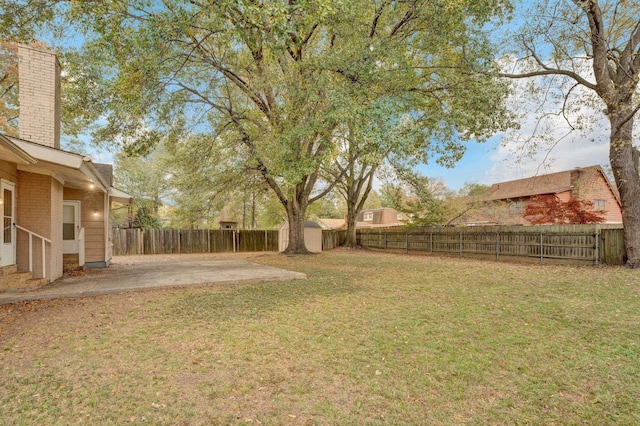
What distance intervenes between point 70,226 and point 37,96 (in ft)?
12.6

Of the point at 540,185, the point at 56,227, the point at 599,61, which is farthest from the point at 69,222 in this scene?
the point at 540,185

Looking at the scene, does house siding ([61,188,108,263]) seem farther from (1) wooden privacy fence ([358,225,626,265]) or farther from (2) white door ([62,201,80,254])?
(1) wooden privacy fence ([358,225,626,265])

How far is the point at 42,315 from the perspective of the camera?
15.2ft

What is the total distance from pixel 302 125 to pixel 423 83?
182 inches

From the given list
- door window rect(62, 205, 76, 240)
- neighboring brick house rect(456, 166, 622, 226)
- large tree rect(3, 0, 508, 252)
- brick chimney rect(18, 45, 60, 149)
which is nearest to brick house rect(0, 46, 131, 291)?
brick chimney rect(18, 45, 60, 149)

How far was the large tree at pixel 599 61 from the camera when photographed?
8594mm

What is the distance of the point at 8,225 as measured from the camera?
601 cm

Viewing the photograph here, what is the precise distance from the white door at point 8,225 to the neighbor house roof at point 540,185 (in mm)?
21833

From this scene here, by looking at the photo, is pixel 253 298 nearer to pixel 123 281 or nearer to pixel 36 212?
pixel 123 281

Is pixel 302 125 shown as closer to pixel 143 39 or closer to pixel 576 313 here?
pixel 143 39

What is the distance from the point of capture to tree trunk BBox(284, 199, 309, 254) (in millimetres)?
15109

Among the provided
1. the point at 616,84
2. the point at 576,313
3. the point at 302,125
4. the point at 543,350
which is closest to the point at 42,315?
the point at 543,350

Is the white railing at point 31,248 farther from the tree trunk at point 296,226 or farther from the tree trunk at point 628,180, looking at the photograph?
the tree trunk at point 628,180

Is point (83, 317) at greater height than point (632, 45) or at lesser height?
lesser
